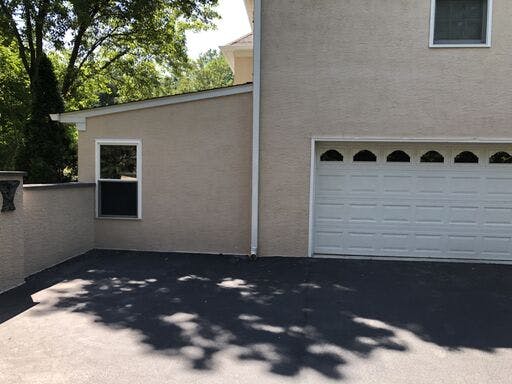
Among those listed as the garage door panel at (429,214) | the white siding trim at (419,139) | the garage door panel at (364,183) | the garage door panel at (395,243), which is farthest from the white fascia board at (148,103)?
the garage door panel at (429,214)

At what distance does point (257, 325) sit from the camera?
5242 mm

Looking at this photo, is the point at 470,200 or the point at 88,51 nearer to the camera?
the point at 470,200

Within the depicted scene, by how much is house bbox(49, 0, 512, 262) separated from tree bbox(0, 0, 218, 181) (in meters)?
2.81

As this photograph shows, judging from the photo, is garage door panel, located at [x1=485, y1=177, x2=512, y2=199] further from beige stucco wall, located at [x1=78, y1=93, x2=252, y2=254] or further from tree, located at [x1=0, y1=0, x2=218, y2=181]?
tree, located at [x1=0, y1=0, x2=218, y2=181]

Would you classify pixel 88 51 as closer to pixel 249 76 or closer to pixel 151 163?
pixel 249 76

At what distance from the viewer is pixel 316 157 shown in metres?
9.23

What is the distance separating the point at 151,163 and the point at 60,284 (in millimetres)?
3385

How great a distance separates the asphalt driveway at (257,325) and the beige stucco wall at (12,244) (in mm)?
238

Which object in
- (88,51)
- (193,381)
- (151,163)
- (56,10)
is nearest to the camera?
(193,381)

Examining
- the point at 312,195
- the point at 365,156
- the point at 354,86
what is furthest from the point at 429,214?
the point at 354,86

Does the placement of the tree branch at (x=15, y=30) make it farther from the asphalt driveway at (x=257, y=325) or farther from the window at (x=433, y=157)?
the window at (x=433, y=157)

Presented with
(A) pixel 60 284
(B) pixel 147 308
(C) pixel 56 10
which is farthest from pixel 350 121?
(C) pixel 56 10

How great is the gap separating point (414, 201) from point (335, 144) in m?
1.97

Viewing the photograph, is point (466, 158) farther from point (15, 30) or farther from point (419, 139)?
point (15, 30)
